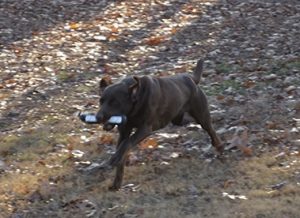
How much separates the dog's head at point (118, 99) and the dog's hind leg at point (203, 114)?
1.30 m

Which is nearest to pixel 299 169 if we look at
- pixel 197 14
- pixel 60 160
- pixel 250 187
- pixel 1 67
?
pixel 250 187

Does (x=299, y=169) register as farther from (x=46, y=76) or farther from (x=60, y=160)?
(x=46, y=76)

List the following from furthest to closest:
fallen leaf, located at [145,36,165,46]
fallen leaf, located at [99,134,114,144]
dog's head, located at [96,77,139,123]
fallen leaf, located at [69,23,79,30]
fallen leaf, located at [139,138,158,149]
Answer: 1. fallen leaf, located at [69,23,79,30]
2. fallen leaf, located at [145,36,165,46]
3. fallen leaf, located at [99,134,114,144]
4. fallen leaf, located at [139,138,158,149]
5. dog's head, located at [96,77,139,123]

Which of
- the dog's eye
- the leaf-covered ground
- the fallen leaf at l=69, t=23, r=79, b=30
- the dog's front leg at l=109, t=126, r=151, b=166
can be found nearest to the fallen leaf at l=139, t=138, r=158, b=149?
the leaf-covered ground

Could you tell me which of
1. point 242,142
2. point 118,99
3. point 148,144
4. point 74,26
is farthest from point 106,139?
point 74,26

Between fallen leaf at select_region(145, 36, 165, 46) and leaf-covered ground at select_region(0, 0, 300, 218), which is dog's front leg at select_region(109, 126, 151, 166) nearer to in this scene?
leaf-covered ground at select_region(0, 0, 300, 218)

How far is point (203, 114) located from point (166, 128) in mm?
1256

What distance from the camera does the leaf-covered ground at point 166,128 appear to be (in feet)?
21.2

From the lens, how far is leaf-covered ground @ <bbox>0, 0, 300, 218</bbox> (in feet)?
21.2

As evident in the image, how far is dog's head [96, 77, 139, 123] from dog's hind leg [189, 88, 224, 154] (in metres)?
1.30

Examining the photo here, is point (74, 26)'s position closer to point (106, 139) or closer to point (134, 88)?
point (106, 139)

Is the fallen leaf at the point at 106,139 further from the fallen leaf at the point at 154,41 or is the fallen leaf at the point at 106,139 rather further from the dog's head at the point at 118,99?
the fallen leaf at the point at 154,41

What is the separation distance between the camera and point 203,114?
305 inches

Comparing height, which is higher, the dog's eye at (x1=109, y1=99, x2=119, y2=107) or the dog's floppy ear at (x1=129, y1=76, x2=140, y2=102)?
the dog's floppy ear at (x1=129, y1=76, x2=140, y2=102)
